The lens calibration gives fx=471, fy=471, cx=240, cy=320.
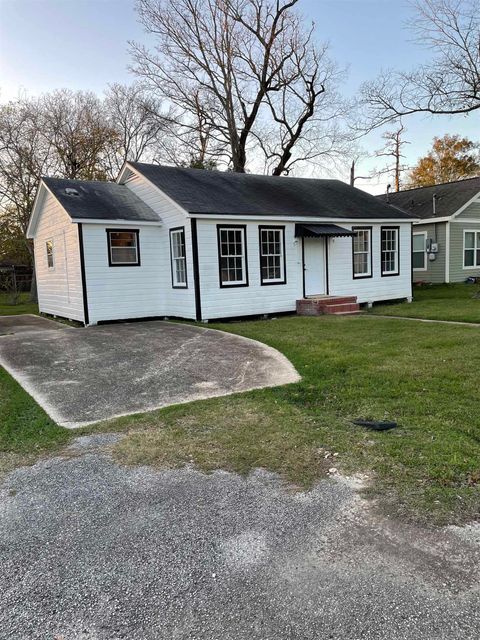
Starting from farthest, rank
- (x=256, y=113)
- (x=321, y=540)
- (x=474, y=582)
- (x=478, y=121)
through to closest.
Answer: (x=256, y=113) < (x=478, y=121) < (x=321, y=540) < (x=474, y=582)

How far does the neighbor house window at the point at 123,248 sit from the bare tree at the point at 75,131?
13.8 metres

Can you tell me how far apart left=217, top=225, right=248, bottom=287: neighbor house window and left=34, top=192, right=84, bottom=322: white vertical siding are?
370cm

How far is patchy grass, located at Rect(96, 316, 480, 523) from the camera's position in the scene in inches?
126

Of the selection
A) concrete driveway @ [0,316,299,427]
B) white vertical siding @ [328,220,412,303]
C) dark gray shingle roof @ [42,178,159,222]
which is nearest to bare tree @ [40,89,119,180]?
dark gray shingle roof @ [42,178,159,222]

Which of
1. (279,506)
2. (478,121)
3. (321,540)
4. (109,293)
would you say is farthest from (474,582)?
(478,121)

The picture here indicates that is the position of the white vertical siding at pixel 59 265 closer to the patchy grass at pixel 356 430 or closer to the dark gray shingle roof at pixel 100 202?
the dark gray shingle roof at pixel 100 202

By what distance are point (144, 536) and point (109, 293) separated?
1048 centimetres

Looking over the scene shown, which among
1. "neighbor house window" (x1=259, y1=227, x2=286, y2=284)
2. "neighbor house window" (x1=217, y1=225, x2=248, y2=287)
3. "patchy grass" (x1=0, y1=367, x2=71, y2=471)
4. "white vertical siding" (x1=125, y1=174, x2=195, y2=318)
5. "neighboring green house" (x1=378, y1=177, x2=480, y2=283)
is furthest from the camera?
"neighboring green house" (x1=378, y1=177, x2=480, y2=283)

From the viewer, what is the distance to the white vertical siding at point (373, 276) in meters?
14.3

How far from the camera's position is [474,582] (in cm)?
219

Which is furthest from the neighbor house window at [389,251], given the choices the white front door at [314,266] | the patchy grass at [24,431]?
the patchy grass at [24,431]

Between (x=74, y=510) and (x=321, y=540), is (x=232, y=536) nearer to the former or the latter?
(x=321, y=540)

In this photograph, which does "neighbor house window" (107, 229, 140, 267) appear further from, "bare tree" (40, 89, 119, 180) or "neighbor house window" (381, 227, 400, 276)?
"bare tree" (40, 89, 119, 180)

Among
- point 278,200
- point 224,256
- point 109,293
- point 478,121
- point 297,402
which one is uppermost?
point 478,121
